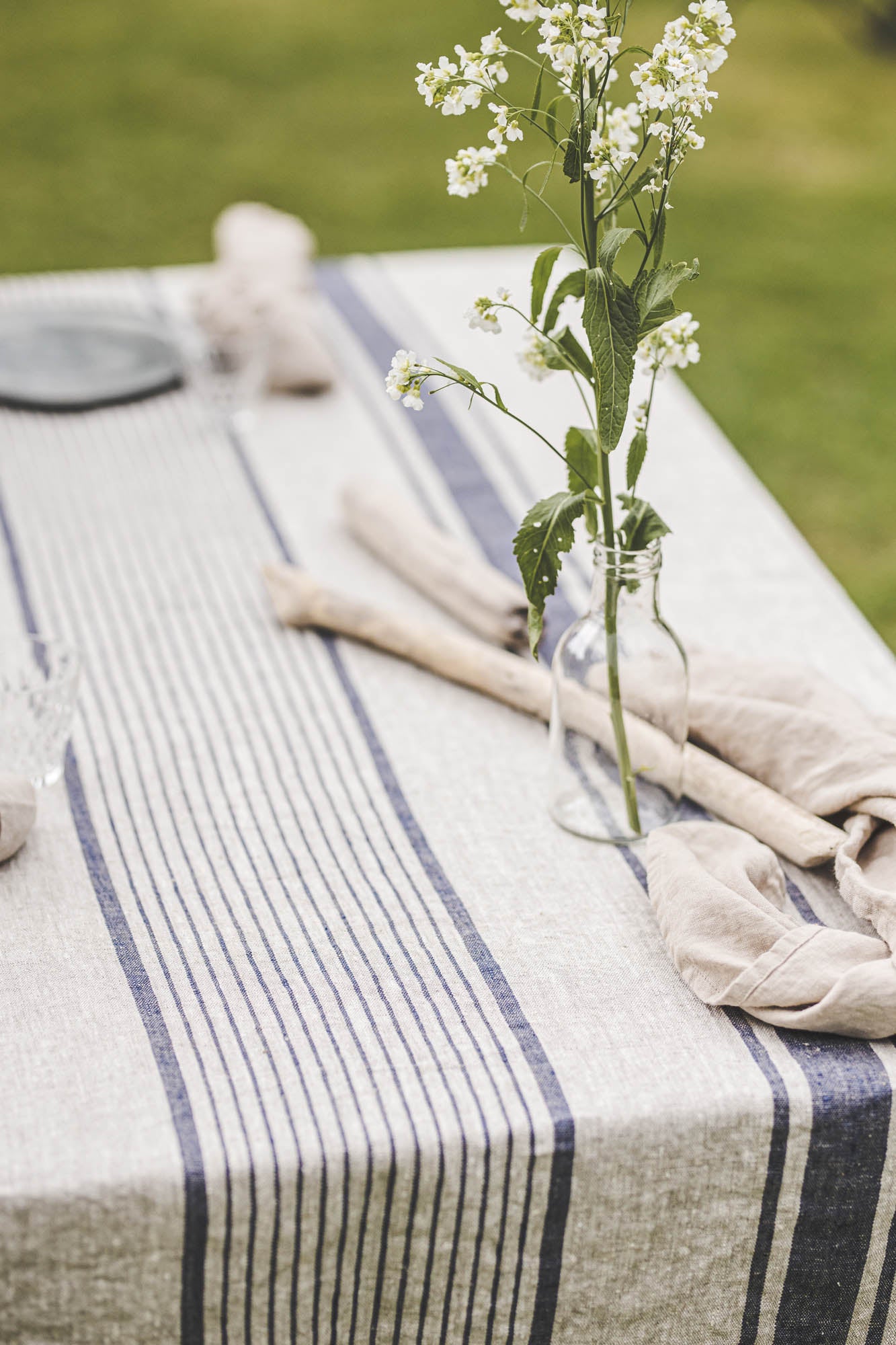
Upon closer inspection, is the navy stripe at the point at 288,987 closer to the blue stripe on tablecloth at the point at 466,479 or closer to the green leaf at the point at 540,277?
the blue stripe on tablecloth at the point at 466,479

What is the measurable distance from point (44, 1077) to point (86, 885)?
0.21 metres

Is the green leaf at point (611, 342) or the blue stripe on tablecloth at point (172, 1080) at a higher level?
the green leaf at point (611, 342)

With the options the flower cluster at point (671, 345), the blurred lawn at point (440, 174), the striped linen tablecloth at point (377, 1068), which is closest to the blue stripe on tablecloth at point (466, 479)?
the striped linen tablecloth at point (377, 1068)

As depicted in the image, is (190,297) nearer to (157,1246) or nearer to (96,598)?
(96,598)

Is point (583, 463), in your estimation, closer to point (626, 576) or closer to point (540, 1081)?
point (626, 576)

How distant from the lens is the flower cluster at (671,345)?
41.2 inches

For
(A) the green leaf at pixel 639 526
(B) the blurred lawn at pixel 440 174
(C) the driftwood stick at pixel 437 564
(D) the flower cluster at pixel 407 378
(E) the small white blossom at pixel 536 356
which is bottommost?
(B) the blurred lawn at pixel 440 174

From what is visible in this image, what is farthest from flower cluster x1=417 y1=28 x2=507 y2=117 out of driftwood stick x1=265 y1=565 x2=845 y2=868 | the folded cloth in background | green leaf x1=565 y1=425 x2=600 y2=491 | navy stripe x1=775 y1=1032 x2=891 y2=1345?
the folded cloth in background

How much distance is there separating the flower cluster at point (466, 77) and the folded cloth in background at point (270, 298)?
91 cm

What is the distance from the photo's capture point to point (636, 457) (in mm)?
1043

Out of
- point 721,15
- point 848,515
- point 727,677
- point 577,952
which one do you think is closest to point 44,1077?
point 577,952

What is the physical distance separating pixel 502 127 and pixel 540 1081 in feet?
1.99

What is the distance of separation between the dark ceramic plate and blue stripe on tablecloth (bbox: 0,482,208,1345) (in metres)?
0.84

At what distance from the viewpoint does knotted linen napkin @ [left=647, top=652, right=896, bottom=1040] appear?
0.93 metres
